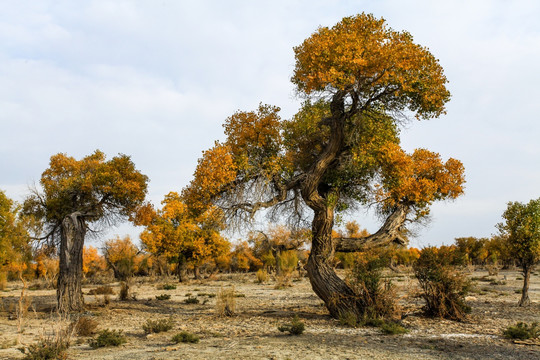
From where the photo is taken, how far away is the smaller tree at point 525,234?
15016 mm

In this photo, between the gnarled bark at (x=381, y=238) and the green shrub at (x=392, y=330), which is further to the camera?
the gnarled bark at (x=381, y=238)

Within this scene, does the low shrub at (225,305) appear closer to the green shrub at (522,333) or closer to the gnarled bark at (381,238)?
the gnarled bark at (381,238)

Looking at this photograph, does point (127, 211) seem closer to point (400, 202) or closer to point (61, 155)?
point (61, 155)

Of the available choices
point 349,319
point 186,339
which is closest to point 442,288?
point 349,319

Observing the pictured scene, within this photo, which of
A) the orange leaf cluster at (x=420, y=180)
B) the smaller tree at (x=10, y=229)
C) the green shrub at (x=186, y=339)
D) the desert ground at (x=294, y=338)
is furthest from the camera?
the smaller tree at (x=10, y=229)

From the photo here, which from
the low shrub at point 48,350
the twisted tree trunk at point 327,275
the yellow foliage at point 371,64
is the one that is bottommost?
the low shrub at point 48,350

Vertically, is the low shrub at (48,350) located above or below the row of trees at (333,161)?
below

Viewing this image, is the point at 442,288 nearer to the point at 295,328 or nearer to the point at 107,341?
the point at 295,328

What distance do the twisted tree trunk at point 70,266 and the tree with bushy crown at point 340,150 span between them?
232 inches

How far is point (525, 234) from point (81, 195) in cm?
1777

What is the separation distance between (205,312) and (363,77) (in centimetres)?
980

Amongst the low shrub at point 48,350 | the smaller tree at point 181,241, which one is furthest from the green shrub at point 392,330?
the smaller tree at point 181,241

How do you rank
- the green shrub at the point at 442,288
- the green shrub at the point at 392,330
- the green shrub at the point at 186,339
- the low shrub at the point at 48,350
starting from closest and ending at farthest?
the low shrub at the point at 48,350
the green shrub at the point at 186,339
the green shrub at the point at 392,330
the green shrub at the point at 442,288

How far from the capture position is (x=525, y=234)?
49.9ft
